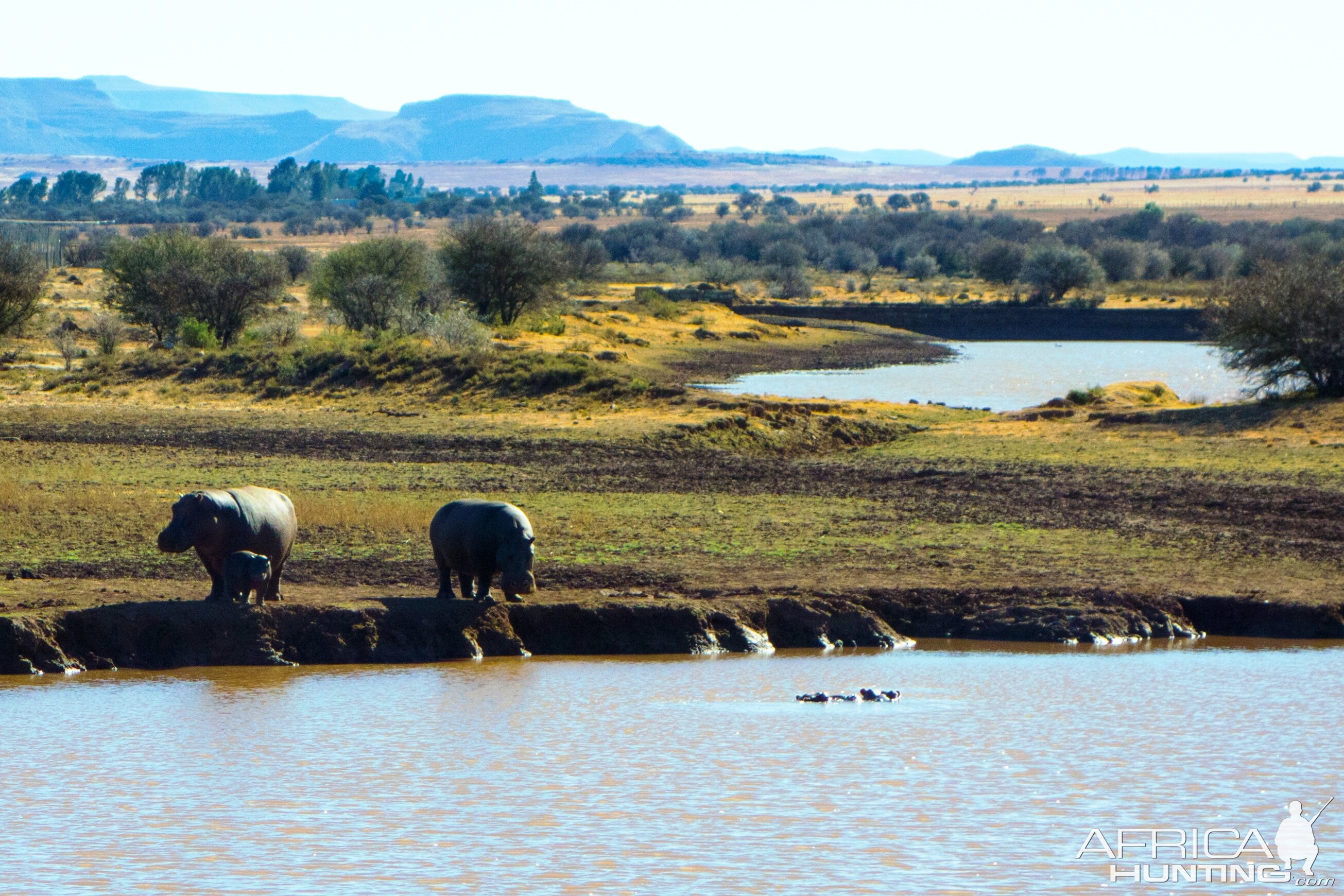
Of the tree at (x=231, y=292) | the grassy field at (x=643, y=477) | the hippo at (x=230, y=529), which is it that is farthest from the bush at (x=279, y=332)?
the hippo at (x=230, y=529)

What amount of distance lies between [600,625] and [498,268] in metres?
45.5

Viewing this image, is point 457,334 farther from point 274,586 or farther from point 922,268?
point 922,268

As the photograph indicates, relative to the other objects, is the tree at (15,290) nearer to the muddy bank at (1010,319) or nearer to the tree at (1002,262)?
the muddy bank at (1010,319)

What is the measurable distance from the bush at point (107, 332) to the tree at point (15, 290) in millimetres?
2305

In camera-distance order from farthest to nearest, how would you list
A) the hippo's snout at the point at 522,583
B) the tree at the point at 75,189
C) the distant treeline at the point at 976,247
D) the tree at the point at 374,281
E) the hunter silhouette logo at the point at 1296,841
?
1. the tree at the point at 75,189
2. the distant treeline at the point at 976,247
3. the tree at the point at 374,281
4. the hippo's snout at the point at 522,583
5. the hunter silhouette logo at the point at 1296,841

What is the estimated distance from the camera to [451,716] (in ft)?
44.4

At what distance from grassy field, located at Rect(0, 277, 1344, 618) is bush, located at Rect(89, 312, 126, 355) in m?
2.04

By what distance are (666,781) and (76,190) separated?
20152 cm

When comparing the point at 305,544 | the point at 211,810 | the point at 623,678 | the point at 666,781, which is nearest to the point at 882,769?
the point at 666,781

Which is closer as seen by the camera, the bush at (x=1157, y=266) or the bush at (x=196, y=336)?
the bush at (x=196, y=336)

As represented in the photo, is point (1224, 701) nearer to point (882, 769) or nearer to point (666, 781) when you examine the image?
point (882, 769)

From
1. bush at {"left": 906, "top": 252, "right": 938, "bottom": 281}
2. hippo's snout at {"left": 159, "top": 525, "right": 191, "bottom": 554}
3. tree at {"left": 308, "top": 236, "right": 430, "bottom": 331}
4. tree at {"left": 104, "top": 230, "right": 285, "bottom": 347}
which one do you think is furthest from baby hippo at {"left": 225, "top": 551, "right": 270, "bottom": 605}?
bush at {"left": 906, "top": 252, "right": 938, "bottom": 281}

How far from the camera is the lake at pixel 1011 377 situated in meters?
Answer: 50.2

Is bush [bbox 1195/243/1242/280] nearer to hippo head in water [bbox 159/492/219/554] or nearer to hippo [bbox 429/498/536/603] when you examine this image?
hippo [bbox 429/498/536/603]
